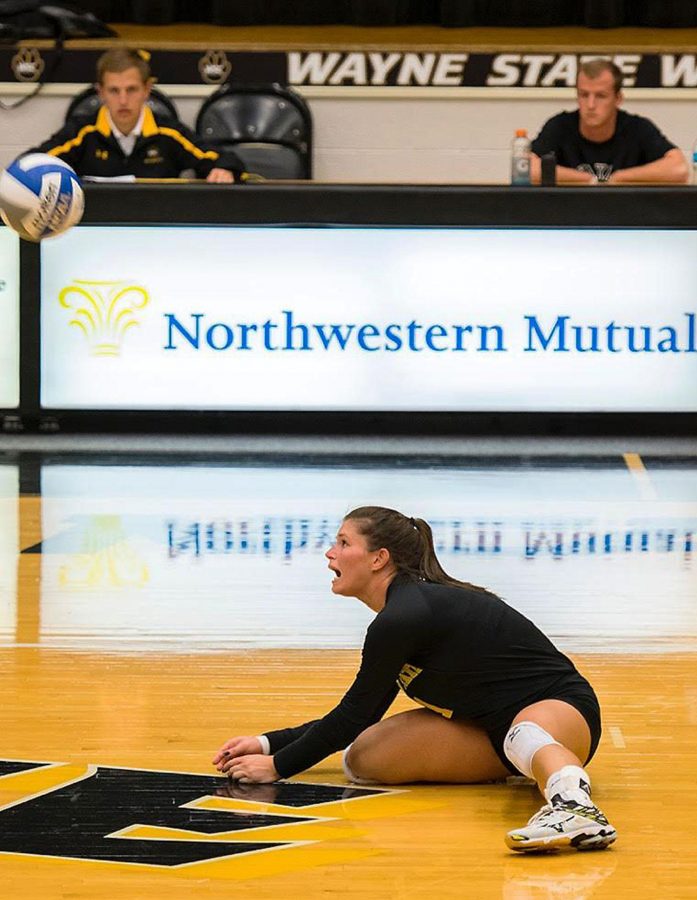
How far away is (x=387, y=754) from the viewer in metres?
4.84

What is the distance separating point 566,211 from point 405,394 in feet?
5.30

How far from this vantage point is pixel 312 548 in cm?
856

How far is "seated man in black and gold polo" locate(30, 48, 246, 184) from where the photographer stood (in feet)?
40.4

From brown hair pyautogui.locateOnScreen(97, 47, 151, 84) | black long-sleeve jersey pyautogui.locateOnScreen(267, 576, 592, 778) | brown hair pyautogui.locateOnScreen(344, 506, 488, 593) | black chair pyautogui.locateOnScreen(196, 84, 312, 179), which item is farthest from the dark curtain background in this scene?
black long-sleeve jersey pyautogui.locateOnScreen(267, 576, 592, 778)

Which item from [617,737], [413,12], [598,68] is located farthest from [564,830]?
[413,12]

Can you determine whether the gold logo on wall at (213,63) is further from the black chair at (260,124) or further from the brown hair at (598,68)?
the brown hair at (598,68)

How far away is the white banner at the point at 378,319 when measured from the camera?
1183 cm

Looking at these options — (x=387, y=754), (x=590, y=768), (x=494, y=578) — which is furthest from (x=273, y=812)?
(x=494, y=578)

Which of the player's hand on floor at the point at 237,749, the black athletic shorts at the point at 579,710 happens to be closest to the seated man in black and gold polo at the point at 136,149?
the player's hand on floor at the point at 237,749

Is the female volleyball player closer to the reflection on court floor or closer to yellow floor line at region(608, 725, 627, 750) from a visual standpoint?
yellow floor line at region(608, 725, 627, 750)

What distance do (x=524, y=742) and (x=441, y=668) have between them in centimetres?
31

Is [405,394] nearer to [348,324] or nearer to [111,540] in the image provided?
[348,324]

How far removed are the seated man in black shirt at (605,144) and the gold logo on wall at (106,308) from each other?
9.19 feet

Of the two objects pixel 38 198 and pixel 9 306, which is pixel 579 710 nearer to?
pixel 38 198
